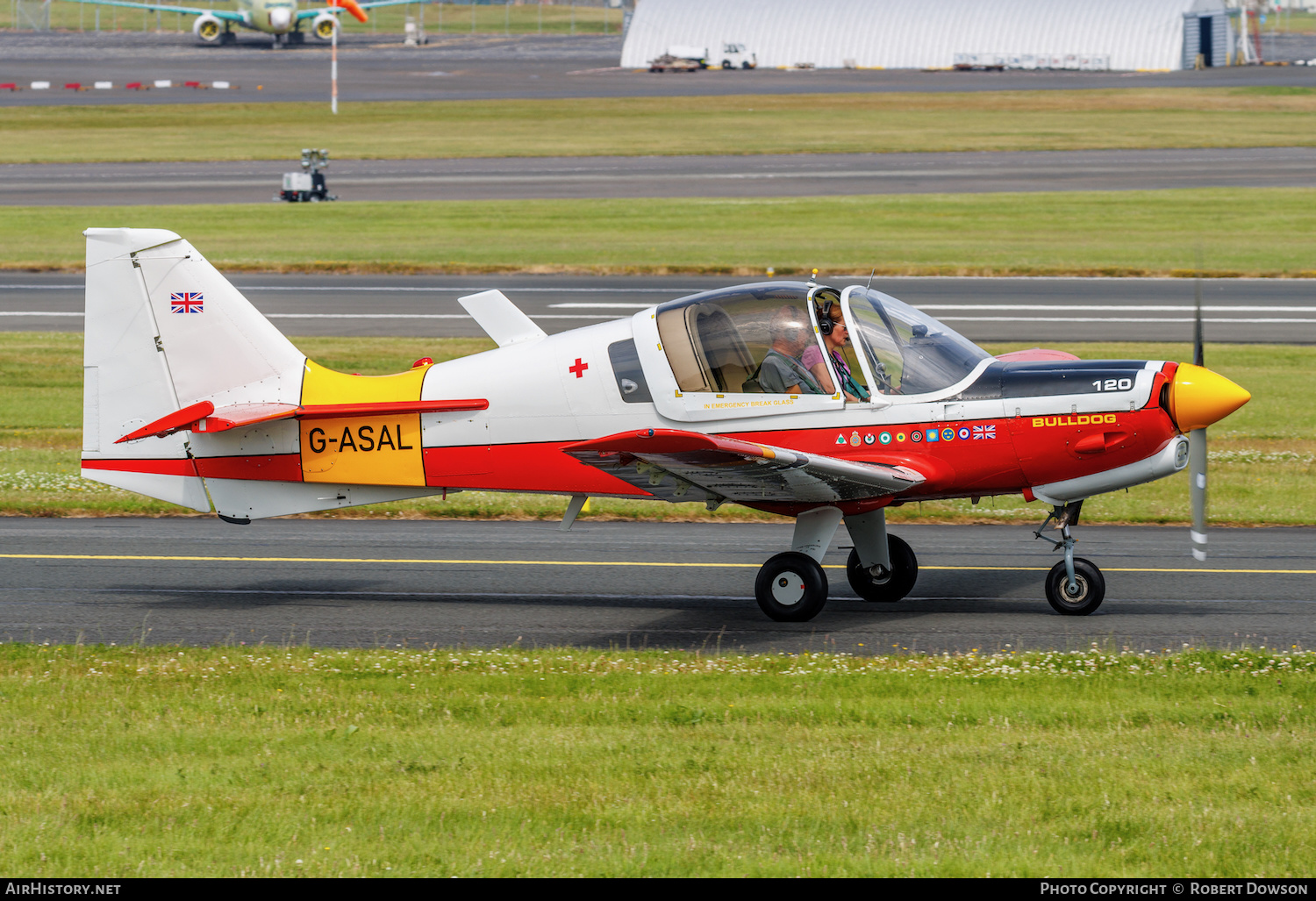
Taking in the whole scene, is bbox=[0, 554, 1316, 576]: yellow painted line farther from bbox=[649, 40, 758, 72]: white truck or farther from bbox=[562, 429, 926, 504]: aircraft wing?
bbox=[649, 40, 758, 72]: white truck

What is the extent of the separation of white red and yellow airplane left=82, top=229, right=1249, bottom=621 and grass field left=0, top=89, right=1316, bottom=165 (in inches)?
1862

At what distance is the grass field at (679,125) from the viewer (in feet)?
197

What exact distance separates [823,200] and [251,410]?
115 feet

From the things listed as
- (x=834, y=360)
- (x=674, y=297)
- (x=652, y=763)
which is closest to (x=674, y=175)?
(x=674, y=297)

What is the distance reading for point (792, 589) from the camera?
1135 centimetres

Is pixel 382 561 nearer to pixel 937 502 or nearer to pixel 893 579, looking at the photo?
pixel 893 579

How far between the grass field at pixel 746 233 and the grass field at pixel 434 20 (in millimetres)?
88735

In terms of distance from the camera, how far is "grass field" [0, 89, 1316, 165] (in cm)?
5991

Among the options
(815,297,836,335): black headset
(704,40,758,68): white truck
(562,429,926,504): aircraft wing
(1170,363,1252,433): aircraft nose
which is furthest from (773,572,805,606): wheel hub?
(704,40,758,68): white truck

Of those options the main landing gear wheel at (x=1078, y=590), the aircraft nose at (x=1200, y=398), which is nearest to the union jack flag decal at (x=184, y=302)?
the main landing gear wheel at (x=1078, y=590)

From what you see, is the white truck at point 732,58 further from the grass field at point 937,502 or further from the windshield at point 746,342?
the windshield at point 746,342

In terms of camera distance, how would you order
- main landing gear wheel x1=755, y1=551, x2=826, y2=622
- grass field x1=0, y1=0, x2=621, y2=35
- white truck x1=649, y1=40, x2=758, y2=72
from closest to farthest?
1. main landing gear wheel x1=755, y1=551, x2=826, y2=622
2. white truck x1=649, y1=40, x2=758, y2=72
3. grass field x1=0, y1=0, x2=621, y2=35
